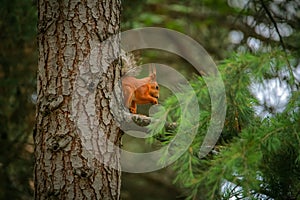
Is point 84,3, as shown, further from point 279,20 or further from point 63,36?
point 279,20

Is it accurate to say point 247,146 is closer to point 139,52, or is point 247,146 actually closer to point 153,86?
point 153,86

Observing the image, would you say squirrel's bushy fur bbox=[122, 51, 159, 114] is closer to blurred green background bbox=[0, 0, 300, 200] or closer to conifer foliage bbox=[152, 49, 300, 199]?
conifer foliage bbox=[152, 49, 300, 199]

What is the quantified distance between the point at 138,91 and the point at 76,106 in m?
0.28

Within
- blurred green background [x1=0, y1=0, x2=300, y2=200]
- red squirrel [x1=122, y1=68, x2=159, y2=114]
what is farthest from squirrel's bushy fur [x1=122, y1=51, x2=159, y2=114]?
blurred green background [x1=0, y1=0, x2=300, y2=200]

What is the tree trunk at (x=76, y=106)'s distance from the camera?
5.16ft

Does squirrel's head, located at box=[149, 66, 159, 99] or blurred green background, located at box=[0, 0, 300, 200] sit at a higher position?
blurred green background, located at box=[0, 0, 300, 200]

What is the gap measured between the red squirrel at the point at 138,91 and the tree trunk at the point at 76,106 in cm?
12

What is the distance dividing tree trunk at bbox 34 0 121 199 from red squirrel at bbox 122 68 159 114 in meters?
0.12

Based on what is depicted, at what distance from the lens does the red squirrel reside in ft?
5.78

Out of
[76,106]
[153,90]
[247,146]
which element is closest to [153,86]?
[153,90]

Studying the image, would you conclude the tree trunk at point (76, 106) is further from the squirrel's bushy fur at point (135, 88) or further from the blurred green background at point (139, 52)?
the blurred green background at point (139, 52)

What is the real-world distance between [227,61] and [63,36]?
56cm

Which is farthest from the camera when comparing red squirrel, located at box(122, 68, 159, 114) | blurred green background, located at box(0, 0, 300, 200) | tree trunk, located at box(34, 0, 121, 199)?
blurred green background, located at box(0, 0, 300, 200)

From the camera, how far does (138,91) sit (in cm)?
178
